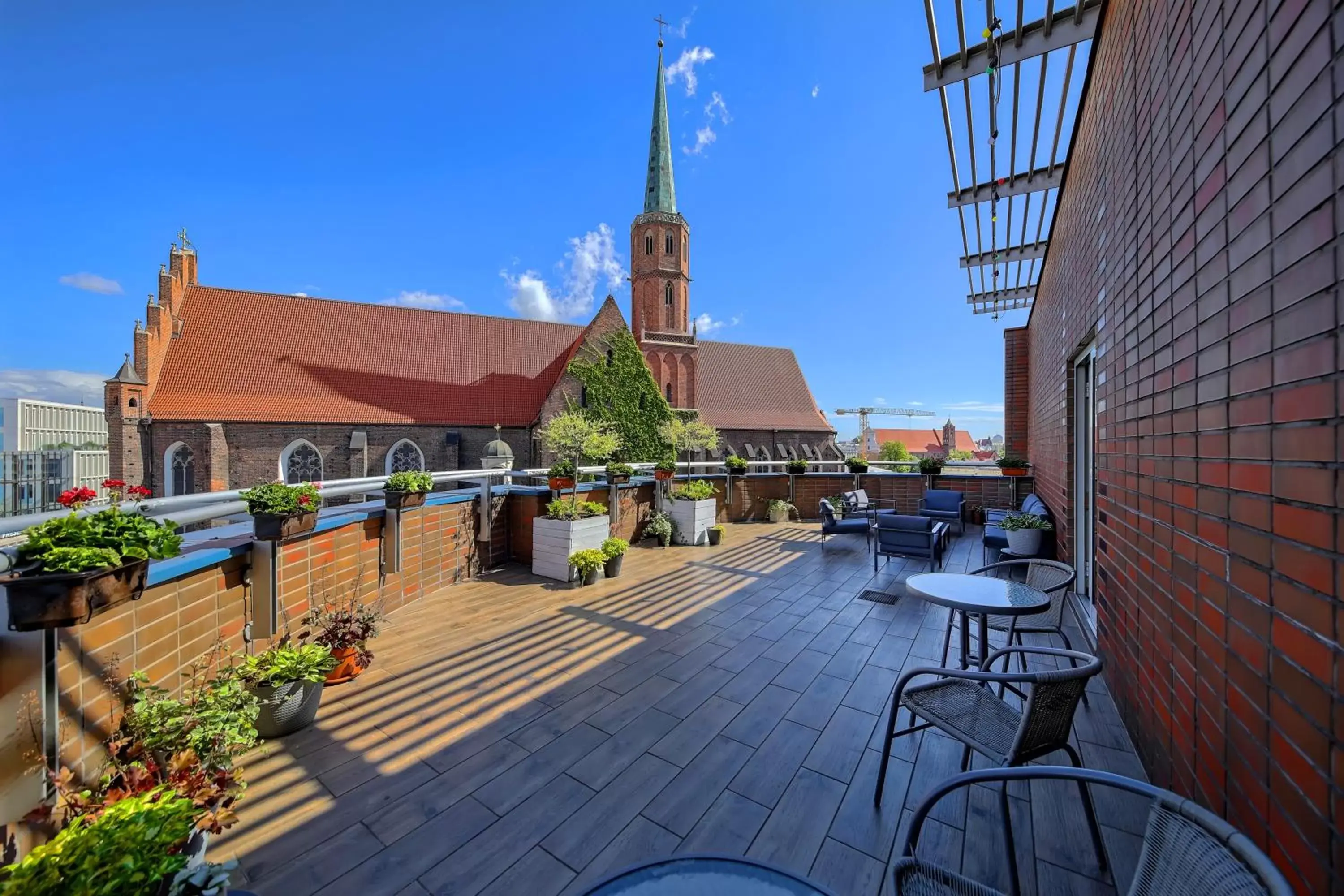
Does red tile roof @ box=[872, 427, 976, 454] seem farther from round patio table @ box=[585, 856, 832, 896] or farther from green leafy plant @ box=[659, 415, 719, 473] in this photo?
round patio table @ box=[585, 856, 832, 896]

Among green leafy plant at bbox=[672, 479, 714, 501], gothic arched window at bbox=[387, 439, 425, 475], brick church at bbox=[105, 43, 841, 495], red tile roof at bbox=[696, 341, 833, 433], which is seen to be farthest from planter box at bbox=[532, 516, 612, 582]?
red tile roof at bbox=[696, 341, 833, 433]

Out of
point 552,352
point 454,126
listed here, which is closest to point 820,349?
point 552,352

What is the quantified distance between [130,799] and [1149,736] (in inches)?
141

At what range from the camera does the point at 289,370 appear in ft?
55.9

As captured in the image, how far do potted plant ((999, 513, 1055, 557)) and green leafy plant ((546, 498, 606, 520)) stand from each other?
4.80 meters

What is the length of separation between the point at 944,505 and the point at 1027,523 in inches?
95.9

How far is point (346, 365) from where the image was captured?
18.0 meters

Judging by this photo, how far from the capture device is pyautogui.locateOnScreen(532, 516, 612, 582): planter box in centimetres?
554

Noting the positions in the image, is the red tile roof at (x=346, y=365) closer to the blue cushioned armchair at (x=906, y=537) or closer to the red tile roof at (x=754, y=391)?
the red tile roof at (x=754, y=391)

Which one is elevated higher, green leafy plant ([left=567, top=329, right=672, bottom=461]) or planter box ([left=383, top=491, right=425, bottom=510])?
green leafy plant ([left=567, top=329, right=672, bottom=461])

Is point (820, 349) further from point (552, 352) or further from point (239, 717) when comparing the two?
point (239, 717)

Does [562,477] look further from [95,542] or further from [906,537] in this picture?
[95,542]

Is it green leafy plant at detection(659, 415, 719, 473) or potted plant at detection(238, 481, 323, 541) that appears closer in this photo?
potted plant at detection(238, 481, 323, 541)

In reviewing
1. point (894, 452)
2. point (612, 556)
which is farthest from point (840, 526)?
point (894, 452)
